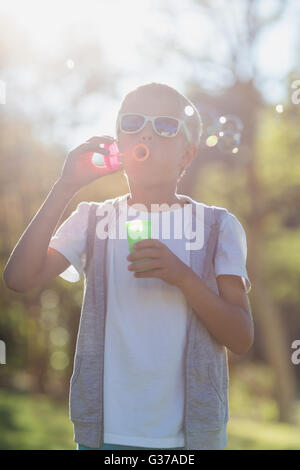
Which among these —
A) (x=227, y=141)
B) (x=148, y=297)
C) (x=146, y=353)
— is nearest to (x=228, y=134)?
(x=227, y=141)

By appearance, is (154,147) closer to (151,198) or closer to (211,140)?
(151,198)

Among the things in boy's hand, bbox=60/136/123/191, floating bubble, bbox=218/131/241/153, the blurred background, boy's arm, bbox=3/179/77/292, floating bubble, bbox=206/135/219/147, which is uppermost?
the blurred background

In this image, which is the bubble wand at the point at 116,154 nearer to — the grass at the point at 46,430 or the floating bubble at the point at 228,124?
the floating bubble at the point at 228,124

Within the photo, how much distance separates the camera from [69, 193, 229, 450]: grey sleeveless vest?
1771 millimetres

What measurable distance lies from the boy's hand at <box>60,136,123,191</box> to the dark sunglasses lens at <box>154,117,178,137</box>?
0.15m

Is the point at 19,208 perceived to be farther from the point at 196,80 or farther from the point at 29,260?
the point at 29,260

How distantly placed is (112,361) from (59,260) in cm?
35

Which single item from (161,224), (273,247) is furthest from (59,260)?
(273,247)

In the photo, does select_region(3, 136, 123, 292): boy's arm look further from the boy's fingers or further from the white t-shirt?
the white t-shirt

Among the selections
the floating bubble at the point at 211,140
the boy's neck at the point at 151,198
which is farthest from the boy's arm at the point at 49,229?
the floating bubble at the point at 211,140

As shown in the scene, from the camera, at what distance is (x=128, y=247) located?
1932 mm

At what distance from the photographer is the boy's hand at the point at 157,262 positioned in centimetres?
169

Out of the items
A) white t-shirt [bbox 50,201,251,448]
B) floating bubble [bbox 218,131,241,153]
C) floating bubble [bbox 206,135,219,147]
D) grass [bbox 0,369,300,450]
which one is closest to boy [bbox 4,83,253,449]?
white t-shirt [bbox 50,201,251,448]
